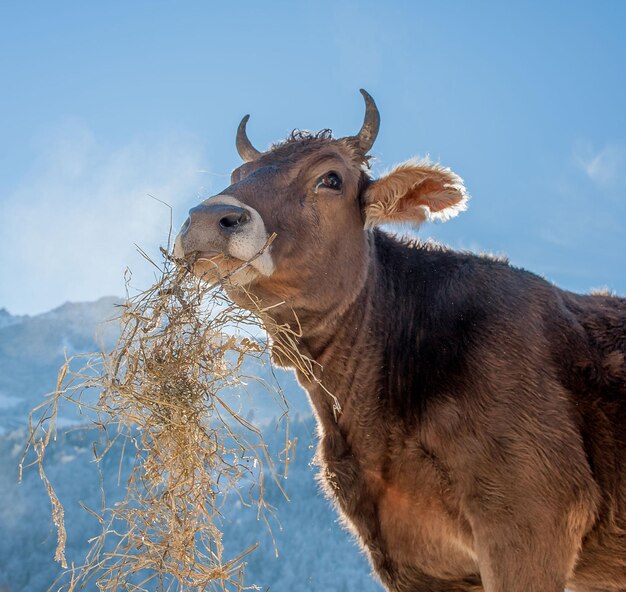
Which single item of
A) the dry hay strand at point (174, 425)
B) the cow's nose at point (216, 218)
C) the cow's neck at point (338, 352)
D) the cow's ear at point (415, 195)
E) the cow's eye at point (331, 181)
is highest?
the cow's ear at point (415, 195)

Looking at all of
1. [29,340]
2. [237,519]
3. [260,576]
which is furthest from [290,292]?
[29,340]

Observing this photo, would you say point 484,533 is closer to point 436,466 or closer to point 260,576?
A: point 436,466

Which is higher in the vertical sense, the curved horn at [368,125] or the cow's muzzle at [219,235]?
the curved horn at [368,125]

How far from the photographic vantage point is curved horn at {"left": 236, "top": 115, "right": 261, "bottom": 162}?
24.1 feet

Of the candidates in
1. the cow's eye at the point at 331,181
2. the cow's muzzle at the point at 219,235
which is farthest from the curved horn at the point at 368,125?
the cow's muzzle at the point at 219,235

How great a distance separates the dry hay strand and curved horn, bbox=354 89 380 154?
7.68 ft

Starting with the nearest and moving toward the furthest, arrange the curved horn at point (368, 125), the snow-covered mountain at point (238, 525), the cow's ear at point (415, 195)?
the cow's ear at point (415, 195) → the curved horn at point (368, 125) → the snow-covered mountain at point (238, 525)

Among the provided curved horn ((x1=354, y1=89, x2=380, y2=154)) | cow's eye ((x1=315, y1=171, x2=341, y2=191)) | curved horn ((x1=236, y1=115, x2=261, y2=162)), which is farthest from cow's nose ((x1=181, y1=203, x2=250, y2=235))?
curved horn ((x1=236, y1=115, x2=261, y2=162))

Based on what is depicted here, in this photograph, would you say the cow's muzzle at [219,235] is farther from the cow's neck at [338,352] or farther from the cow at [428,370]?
the cow's neck at [338,352]

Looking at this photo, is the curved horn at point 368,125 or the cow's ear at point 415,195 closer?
the cow's ear at point 415,195

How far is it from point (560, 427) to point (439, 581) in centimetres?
165

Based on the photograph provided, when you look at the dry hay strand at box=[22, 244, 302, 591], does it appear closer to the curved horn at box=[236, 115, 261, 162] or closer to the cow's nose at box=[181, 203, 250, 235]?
the cow's nose at box=[181, 203, 250, 235]

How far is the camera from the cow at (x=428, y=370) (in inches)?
191

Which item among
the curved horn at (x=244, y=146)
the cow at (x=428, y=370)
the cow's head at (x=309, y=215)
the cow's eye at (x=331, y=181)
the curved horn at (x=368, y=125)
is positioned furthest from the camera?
the curved horn at (x=244, y=146)
